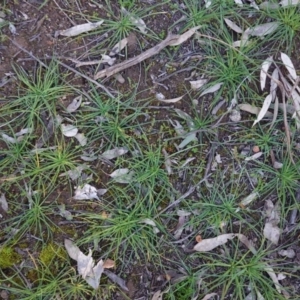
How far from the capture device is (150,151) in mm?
1880

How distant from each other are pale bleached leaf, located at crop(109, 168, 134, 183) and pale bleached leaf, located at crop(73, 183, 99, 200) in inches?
3.8

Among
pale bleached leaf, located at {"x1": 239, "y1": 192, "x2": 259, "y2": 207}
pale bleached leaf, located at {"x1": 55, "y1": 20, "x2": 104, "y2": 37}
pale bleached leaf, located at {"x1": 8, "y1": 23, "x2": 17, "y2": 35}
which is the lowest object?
pale bleached leaf, located at {"x1": 239, "y1": 192, "x2": 259, "y2": 207}

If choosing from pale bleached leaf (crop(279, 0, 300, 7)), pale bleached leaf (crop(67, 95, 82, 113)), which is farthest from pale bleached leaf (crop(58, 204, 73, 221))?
pale bleached leaf (crop(279, 0, 300, 7))

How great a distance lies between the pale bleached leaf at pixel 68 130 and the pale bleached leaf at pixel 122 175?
23 centimetres

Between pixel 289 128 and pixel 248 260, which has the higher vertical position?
pixel 289 128

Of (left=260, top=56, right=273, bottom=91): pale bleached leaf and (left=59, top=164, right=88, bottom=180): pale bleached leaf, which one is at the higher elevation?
(left=260, top=56, right=273, bottom=91): pale bleached leaf

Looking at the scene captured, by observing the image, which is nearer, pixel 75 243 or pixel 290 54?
pixel 75 243

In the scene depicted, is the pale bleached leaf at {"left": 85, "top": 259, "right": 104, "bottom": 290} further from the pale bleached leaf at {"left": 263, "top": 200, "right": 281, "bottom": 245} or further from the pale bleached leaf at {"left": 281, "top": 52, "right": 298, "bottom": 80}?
the pale bleached leaf at {"left": 281, "top": 52, "right": 298, "bottom": 80}

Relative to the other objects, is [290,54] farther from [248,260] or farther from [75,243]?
[75,243]

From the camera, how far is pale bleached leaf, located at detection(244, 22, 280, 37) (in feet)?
6.40

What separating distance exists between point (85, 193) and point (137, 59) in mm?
588

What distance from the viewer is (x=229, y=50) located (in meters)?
1.93

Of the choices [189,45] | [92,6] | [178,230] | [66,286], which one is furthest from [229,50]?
[66,286]

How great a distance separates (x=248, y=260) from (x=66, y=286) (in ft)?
2.42
